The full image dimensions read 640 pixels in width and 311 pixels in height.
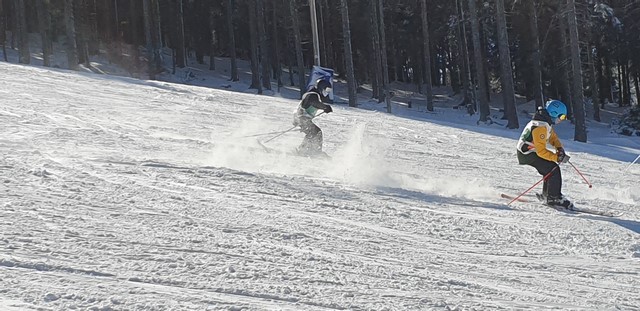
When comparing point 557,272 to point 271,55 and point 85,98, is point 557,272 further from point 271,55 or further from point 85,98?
point 271,55

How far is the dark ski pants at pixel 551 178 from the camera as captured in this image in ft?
31.1

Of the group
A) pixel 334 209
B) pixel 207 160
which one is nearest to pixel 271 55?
pixel 207 160

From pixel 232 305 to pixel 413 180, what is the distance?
22.7 ft

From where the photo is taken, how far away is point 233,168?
1055 cm

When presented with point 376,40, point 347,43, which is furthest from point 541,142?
point 376,40

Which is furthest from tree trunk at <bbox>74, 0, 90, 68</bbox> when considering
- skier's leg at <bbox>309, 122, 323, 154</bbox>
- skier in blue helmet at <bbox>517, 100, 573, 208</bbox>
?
skier in blue helmet at <bbox>517, 100, 573, 208</bbox>

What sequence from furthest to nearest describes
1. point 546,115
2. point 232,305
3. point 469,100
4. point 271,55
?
point 271,55
point 469,100
point 546,115
point 232,305

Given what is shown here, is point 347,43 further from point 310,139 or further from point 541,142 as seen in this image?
point 541,142

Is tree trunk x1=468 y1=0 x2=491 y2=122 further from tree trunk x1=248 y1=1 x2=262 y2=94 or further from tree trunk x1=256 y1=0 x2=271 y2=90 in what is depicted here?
tree trunk x1=256 y1=0 x2=271 y2=90

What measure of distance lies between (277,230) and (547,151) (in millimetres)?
4820

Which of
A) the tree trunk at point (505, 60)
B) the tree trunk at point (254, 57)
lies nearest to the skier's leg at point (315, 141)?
the tree trunk at point (505, 60)

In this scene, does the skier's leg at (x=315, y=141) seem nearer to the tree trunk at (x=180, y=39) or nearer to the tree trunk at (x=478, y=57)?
the tree trunk at (x=478, y=57)

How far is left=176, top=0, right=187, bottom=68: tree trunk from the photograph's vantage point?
4694cm

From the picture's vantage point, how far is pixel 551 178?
9.52m
